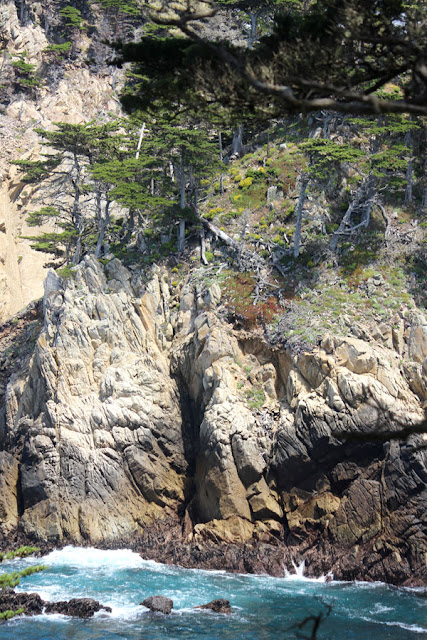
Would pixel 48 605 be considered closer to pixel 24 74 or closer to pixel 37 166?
pixel 37 166

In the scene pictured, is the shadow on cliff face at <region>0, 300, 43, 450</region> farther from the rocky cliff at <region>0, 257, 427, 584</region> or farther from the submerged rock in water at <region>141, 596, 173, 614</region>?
the submerged rock in water at <region>141, 596, 173, 614</region>

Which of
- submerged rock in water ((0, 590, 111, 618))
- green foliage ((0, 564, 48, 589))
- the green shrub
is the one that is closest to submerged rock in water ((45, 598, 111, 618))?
submerged rock in water ((0, 590, 111, 618))

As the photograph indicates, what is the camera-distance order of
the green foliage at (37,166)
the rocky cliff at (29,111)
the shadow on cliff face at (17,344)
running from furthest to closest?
the rocky cliff at (29,111), the green foliage at (37,166), the shadow on cliff face at (17,344)

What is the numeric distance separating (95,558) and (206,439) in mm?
7193

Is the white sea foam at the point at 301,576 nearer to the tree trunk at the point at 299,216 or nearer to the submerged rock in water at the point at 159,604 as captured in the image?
the submerged rock in water at the point at 159,604

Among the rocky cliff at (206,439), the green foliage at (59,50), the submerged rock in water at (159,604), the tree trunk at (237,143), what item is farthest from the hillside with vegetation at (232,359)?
the green foliage at (59,50)

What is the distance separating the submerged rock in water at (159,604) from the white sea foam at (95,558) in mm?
4642

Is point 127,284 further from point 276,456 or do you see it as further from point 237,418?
point 276,456

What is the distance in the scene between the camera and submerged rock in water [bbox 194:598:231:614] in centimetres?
Result: 2389

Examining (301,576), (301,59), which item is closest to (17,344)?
(301,576)

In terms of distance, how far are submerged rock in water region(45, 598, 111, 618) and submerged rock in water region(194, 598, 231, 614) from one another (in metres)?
3.52

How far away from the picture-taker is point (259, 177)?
43.7 meters

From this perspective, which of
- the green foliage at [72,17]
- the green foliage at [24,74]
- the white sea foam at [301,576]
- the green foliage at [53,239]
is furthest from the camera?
the green foliage at [72,17]

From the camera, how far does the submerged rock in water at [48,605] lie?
2331 centimetres
